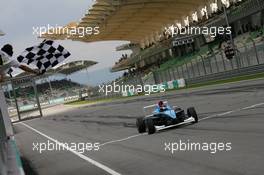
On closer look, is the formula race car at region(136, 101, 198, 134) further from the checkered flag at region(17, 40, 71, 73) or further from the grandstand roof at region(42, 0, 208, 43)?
the grandstand roof at region(42, 0, 208, 43)

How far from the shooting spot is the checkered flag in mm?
8711

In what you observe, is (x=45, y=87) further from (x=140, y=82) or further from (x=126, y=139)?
(x=126, y=139)

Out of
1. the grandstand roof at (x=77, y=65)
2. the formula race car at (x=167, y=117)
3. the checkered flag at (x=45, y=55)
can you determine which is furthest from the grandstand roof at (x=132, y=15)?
the checkered flag at (x=45, y=55)

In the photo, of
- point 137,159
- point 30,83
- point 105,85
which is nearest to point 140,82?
point 30,83

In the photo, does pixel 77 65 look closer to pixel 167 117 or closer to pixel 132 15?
pixel 132 15

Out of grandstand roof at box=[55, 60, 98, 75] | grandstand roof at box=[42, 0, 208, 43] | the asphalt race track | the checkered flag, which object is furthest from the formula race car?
grandstand roof at box=[55, 60, 98, 75]

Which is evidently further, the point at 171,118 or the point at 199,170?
the point at 171,118

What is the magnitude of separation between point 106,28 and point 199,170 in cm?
6414

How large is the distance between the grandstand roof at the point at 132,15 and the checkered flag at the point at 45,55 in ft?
151

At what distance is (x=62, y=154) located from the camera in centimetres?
1505

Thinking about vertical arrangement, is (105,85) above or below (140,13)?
below

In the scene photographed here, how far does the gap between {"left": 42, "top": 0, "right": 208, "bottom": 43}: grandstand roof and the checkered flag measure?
46.0 metres

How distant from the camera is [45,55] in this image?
8898 mm

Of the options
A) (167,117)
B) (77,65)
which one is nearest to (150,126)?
(167,117)
